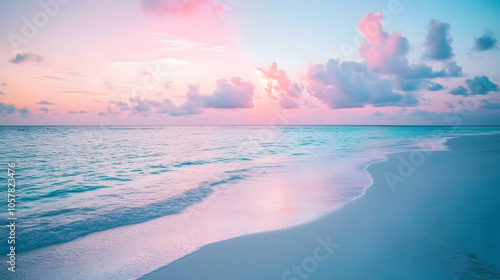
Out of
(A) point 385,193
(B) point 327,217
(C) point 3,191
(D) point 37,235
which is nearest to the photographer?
(D) point 37,235

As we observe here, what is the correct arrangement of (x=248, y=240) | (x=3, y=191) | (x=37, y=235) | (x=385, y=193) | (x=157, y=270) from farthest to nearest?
1. (x=3, y=191)
2. (x=385, y=193)
3. (x=37, y=235)
4. (x=248, y=240)
5. (x=157, y=270)

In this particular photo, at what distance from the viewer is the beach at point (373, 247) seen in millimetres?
4348

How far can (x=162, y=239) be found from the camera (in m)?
6.14

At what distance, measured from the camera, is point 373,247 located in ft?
16.9

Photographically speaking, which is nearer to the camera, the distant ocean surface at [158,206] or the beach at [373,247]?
the beach at [373,247]

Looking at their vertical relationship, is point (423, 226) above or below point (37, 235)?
above

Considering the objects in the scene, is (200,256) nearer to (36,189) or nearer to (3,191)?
(36,189)

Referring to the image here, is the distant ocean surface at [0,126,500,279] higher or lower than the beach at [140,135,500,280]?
lower

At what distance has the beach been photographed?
4.35 m

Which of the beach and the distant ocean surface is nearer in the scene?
A: the beach

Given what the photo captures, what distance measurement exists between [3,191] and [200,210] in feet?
33.3

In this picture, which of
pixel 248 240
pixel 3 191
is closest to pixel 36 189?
pixel 3 191

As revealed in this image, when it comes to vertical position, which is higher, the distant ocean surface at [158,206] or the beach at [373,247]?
the beach at [373,247]

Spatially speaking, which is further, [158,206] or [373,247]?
[158,206]
